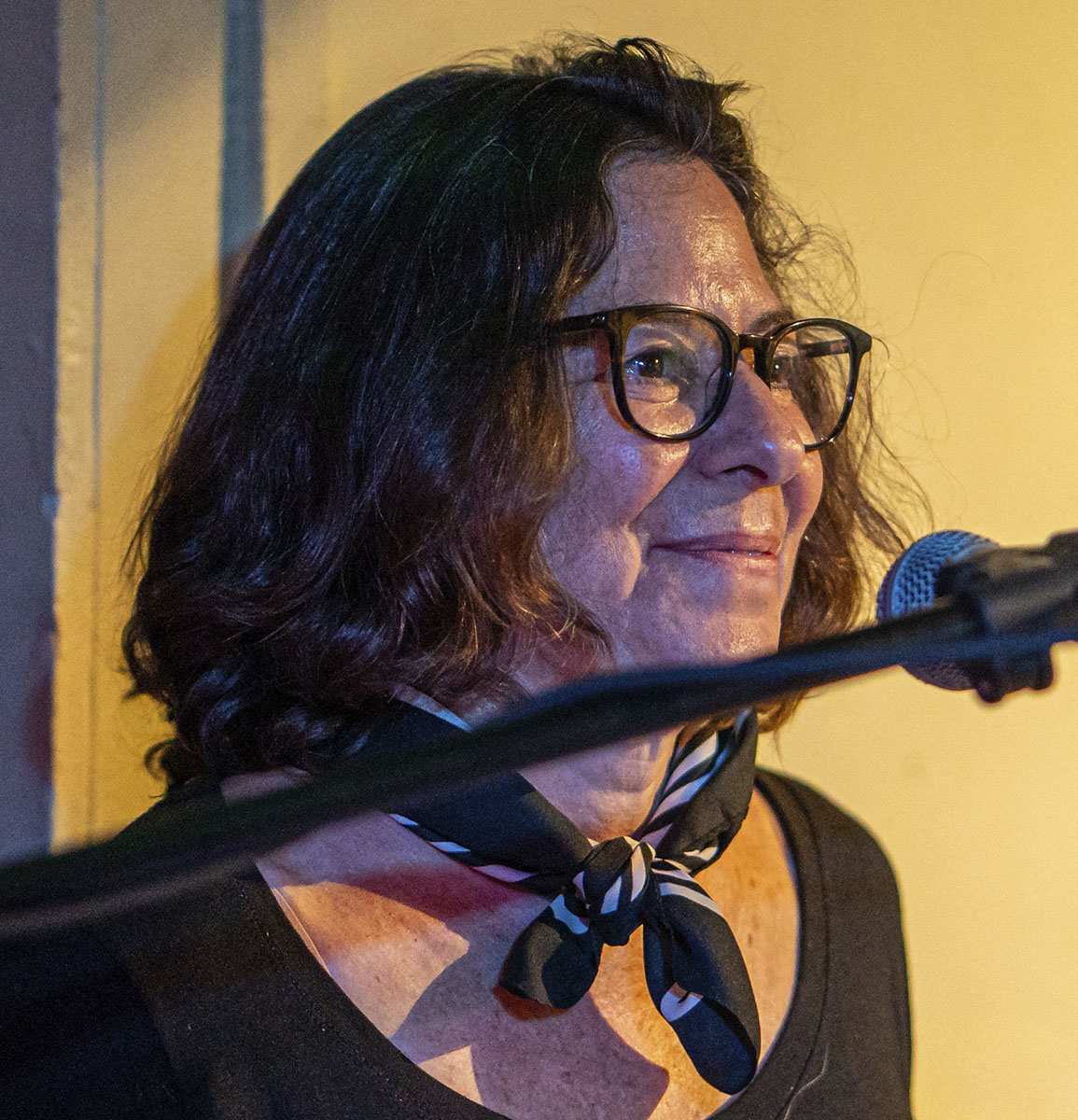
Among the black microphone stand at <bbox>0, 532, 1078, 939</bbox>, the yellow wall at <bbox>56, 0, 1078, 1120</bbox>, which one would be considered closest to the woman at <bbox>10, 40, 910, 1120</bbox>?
the yellow wall at <bbox>56, 0, 1078, 1120</bbox>

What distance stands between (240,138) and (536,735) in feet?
3.58

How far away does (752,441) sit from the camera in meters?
0.93

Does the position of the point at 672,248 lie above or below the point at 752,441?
above

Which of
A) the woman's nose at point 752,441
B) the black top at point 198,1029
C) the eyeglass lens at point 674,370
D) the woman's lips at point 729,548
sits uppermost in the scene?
the eyeglass lens at point 674,370

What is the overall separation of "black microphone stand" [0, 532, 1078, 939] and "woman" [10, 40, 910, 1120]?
479 mm

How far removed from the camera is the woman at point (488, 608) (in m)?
0.84

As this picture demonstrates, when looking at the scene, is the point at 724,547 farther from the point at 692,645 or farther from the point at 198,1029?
the point at 198,1029

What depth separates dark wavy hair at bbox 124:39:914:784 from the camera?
93 centimetres

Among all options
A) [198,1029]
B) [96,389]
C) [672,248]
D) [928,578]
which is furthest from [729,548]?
[96,389]

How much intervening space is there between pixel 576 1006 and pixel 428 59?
1004mm

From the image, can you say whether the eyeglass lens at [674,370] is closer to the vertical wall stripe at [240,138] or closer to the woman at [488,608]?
the woman at [488,608]

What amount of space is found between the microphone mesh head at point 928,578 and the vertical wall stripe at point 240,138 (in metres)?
0.92

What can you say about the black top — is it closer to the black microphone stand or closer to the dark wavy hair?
the dark wavy hair

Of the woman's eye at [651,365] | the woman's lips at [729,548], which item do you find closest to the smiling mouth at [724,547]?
the woman's lips at [729,548]
